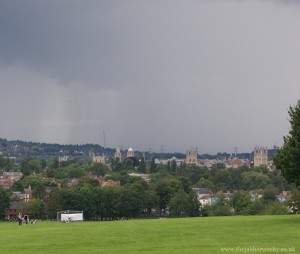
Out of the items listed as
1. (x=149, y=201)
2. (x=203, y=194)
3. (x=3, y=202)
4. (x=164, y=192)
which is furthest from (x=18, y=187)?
(x=3, y=202)

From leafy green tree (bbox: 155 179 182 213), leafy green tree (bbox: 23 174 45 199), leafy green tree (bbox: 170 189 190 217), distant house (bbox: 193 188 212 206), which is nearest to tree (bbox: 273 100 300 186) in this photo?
leafy green tree (bbox: 170 189 190 217)

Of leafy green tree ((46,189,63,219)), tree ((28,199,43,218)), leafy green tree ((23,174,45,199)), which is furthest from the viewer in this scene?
leafy green tree ((23,174,45,199))

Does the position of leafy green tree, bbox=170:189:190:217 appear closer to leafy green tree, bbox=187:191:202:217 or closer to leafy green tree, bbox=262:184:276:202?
leafy green tree, bbox=187:191:202:217

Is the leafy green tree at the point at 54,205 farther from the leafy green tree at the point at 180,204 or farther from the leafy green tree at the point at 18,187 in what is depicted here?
the leafy green tree at the point at 18,187

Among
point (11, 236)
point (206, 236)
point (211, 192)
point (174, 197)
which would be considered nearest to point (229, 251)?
point (206, 236)

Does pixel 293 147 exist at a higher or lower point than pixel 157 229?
higher

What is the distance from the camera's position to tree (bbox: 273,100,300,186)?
39.7 metres

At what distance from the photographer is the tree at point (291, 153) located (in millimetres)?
39719

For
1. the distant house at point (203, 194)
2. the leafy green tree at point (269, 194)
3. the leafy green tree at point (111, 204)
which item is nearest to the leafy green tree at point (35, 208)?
the leafy green tree at point (111, 204)

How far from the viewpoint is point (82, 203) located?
11319cm

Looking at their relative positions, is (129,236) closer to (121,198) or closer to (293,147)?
(293,147)

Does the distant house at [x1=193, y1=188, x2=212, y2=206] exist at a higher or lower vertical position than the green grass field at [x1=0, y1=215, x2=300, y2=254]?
higher

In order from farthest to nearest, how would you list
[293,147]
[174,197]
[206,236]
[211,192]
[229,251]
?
[211,192], [174,197], [293,147], [206,236], [229,251]

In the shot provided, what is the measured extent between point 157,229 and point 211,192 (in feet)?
485
